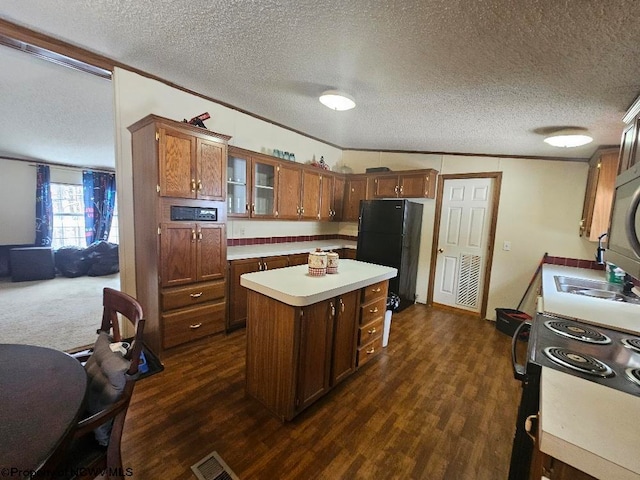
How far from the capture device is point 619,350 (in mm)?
1192

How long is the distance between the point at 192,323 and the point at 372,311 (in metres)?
1.69

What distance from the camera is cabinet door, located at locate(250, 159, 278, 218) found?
3238mm

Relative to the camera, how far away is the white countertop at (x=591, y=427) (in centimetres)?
60

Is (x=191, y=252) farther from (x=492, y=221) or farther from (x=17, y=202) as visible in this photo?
(x=17, y=202)

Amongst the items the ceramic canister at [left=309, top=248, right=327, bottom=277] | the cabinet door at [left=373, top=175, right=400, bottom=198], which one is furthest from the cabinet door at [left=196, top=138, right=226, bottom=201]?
the cabinet door at [left=373, top=175, right=400, bottom=198]

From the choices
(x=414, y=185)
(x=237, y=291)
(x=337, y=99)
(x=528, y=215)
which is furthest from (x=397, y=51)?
(x=528, y=215)

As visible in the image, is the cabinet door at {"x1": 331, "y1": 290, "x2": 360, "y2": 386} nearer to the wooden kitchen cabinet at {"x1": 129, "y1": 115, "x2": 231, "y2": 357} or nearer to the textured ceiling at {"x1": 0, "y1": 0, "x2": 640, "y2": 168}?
the wooden kitchen cabinet at {"x1": 129, "y1": 115, "x2": 231, "y2": 357}

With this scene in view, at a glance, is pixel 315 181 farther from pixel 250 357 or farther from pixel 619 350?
pixel 619 350

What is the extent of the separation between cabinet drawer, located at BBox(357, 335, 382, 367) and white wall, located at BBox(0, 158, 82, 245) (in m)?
7.38

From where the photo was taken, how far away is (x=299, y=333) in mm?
1635

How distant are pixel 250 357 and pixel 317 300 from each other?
0.71m

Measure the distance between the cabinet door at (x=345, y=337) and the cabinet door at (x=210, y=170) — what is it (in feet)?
5.29

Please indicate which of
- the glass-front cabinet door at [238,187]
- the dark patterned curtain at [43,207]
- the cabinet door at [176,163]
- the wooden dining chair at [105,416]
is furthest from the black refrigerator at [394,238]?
the dark patterned curtain at [43,207]

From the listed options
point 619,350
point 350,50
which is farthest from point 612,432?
point 350,50
